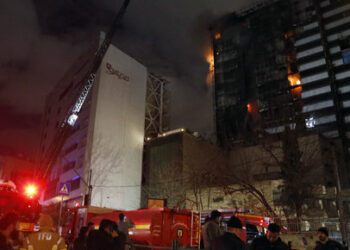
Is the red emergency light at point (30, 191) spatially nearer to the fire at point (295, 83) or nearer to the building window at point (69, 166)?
the building window at point (69, 166)

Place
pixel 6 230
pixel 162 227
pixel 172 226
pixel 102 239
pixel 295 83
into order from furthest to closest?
pixel 295 83, pixel 172 226, pixel 162 227, pixel 102 239, pixel 6 230

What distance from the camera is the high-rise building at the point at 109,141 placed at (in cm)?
4406

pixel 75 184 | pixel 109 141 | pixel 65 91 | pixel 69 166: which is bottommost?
pixel 75 184

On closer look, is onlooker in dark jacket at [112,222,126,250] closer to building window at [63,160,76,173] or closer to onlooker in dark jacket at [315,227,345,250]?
onlooker in dark jacket at [315,227,345,250]

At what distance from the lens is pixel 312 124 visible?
186 ft

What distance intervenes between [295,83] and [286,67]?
4384 mm

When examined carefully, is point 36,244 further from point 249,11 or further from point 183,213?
point 249,11

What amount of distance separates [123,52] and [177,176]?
2392 centimetres

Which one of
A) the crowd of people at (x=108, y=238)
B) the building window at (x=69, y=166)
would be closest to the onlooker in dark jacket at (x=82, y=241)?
the crowd of people at (x=108, y=238)

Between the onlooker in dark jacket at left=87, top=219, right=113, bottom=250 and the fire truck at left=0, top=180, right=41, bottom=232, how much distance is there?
27.0 ft

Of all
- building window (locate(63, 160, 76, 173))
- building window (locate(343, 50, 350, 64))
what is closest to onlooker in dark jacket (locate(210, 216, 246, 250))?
building window (locate(63, 160, 76, 173))

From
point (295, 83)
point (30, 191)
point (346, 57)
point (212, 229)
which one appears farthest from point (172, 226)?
point (346, 57)

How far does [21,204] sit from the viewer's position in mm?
13227

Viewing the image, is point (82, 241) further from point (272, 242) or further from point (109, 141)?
point (109, 141)
